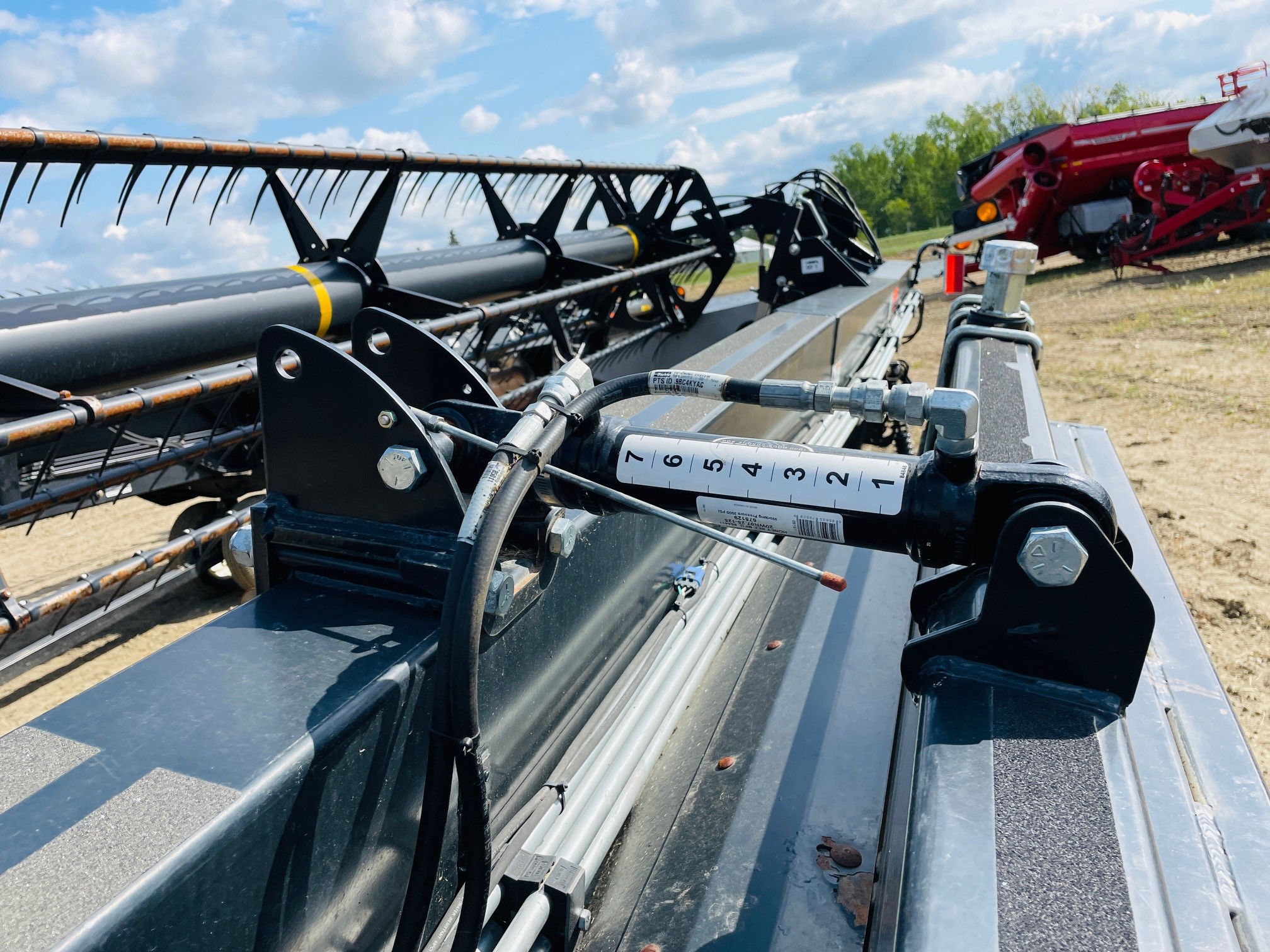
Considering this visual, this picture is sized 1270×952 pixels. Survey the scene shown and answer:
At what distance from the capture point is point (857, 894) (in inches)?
45.4

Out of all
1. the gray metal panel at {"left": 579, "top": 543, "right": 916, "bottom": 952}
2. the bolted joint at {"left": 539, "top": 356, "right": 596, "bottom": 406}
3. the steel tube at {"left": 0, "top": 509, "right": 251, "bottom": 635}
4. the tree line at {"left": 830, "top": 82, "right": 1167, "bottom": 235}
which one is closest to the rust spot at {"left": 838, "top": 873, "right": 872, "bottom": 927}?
the gray metal panel at {"left": 579, "top": 543, "right": 916, "bottom": 952}

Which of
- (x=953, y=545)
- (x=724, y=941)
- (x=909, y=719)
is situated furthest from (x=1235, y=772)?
(x=724, y=941)

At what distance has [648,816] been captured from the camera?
53.5 inches

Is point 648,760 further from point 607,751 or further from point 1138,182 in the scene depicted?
point 1138,182

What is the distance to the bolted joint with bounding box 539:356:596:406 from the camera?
1050 mm

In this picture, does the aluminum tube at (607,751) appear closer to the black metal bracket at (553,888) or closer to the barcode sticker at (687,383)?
the black metal bracket at (553,888)

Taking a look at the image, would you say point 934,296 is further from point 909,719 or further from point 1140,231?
point 909,719

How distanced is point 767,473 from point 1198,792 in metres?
0.71

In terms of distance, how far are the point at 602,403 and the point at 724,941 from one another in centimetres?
72

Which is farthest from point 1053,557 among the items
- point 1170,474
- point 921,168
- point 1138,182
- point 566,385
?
point 921,168

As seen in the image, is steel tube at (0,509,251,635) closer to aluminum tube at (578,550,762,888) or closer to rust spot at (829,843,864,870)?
aluminum tube at (578,550,762,888)

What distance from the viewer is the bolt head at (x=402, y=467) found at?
1089 millimetres

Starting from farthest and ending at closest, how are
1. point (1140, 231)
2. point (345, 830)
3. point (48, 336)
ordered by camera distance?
point (1140, 231) < point (48, 336) < point (345, 830)

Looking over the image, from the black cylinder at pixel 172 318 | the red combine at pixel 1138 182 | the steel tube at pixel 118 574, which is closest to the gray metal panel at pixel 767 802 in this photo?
the steel tube at pixel 118 574
